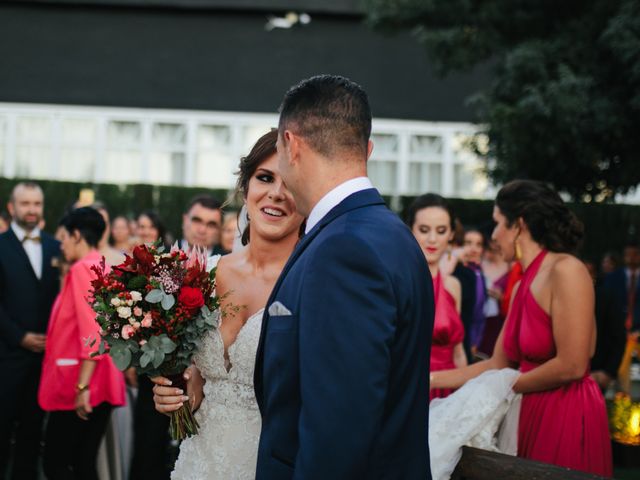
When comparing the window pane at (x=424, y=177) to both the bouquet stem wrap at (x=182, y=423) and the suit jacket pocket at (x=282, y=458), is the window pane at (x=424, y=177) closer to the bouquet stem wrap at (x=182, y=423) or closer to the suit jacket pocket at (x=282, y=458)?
the bouquet stem wrap at (x=182, y=423)

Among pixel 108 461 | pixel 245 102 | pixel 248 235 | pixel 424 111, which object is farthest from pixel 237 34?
pixel 248 235

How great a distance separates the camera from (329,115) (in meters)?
2.39

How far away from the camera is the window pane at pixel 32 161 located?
22.6 metres

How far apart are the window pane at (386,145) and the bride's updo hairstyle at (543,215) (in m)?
18.9

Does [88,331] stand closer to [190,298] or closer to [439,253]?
[439,253]

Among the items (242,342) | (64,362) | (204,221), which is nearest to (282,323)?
(242,342)

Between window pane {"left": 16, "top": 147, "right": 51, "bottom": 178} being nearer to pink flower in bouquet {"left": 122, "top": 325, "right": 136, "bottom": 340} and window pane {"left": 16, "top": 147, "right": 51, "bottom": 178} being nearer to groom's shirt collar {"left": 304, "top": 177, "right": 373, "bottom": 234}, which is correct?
pink flower in bouquet {"left": 122, "top": 325, "right": 136, "bottom": 340}

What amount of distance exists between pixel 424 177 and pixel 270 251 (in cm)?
2025

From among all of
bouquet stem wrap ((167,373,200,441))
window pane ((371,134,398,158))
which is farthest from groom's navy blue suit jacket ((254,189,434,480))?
window pane ((371,134,398,158))

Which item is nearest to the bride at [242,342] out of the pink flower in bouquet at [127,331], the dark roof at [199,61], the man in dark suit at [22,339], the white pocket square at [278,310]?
the pink flower in bouquet at [127,331]

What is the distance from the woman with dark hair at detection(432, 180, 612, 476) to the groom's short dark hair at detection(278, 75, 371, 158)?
2.02 m

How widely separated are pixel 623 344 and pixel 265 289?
3475 millimetres

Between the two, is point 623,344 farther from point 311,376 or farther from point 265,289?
point 311,376

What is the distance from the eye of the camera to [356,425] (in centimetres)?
208
